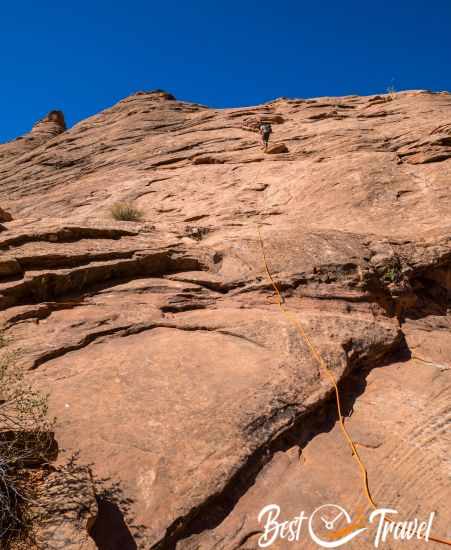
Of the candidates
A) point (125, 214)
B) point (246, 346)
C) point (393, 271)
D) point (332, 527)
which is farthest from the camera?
point (125, 214)

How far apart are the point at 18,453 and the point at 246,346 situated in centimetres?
290

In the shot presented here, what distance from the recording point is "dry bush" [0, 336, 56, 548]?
9.75ft

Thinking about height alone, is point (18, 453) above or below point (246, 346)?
below

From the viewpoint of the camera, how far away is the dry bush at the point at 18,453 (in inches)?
117

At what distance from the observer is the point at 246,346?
213 inches

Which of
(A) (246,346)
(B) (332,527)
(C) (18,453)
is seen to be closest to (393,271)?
(A) (246,346)

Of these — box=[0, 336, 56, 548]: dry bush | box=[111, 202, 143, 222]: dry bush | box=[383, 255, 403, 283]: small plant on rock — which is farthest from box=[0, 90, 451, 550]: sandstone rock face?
box=[111, 202, 143, 222]: dry bush

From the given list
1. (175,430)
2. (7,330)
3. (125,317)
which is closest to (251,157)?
(125,317)

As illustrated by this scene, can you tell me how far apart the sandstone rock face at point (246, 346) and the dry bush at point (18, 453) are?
232 millimetres

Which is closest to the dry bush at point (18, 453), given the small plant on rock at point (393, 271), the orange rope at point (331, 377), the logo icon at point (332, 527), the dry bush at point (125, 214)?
the logo icon at point (332, 527)

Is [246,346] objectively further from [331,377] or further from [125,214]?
[125,214]

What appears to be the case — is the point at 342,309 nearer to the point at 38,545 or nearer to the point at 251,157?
the point at 38,545

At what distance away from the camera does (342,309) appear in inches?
252

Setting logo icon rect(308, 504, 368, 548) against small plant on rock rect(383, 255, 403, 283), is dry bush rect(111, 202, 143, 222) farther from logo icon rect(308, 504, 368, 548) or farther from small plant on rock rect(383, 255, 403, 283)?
logo icon rect(308, 504, 368, 548)
